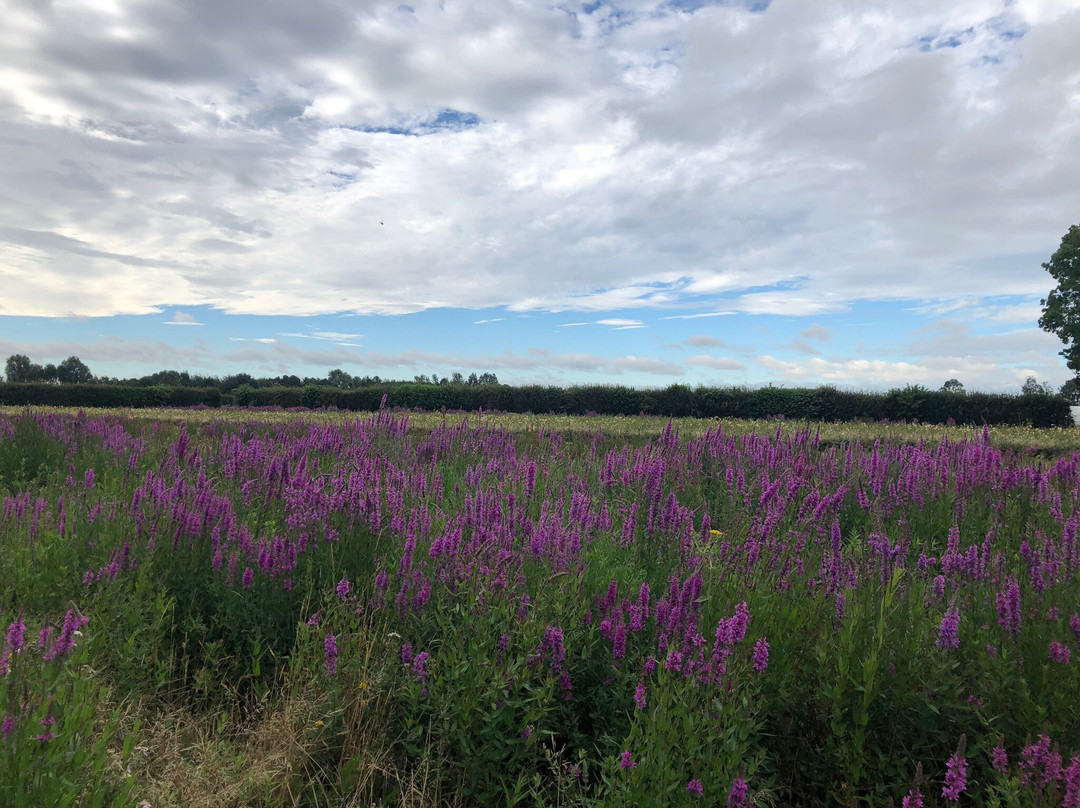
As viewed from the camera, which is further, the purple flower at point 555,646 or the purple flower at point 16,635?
the purple flower at point 555,646

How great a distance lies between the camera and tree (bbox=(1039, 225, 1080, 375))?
3828cm

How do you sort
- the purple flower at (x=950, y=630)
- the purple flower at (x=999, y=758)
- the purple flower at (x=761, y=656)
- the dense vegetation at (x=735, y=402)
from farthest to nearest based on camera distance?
the dense vegetation at (x=735, y=402) < the purple flower at (x=950, y=630) < the purple flower at (x=761, y=656) < the purple flower at (x=999, y=758)

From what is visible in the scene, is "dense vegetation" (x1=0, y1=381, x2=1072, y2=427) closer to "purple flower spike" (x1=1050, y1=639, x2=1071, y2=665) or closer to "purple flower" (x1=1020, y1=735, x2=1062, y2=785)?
"purple flower spike" (x1=1050, y1=639, x2=1071, y2=665)

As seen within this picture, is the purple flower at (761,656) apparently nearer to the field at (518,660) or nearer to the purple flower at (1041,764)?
the field at (518,660)

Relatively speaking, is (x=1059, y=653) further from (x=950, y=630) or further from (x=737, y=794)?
(x=737, y=794)

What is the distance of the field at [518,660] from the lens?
102 inches

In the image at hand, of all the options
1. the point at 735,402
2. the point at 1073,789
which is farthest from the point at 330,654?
the point at 735,402

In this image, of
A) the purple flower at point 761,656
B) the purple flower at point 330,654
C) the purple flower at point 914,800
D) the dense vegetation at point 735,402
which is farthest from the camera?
the dense vegetation at point 735,402

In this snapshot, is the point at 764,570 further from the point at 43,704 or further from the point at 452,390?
the point at 452,390

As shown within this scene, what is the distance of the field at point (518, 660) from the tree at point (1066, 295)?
1653 inches

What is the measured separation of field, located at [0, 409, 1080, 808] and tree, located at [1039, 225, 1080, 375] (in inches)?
1653

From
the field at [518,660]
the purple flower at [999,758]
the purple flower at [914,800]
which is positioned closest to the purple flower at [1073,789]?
the field at [518,660]

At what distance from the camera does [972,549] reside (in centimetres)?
394

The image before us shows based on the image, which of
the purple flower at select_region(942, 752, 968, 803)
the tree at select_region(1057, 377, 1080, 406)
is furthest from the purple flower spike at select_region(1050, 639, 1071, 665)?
the tree at select_region(1057, 377, 1080, 406)
